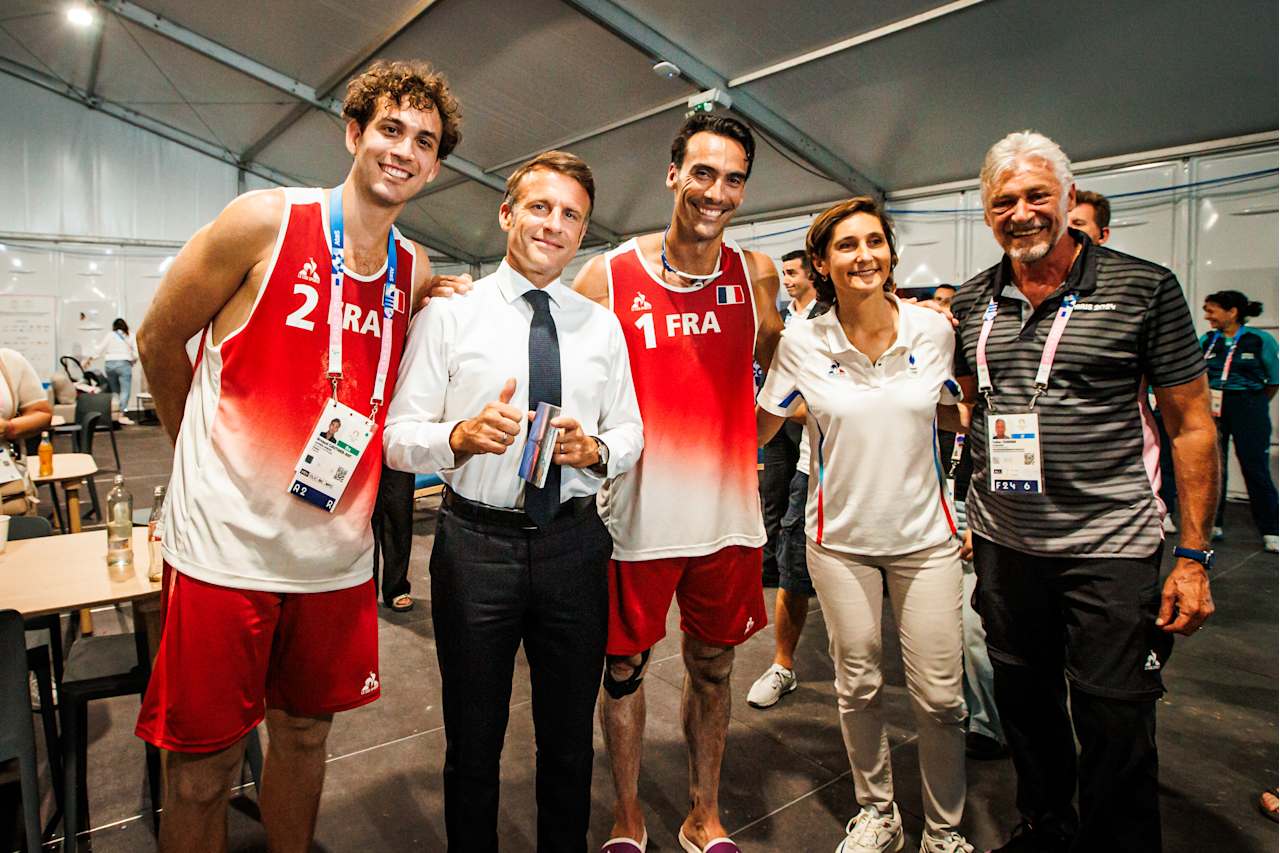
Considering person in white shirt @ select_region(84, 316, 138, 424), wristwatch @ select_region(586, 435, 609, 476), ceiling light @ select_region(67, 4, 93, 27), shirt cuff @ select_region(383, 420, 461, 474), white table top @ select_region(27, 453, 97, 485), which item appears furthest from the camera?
person in white shirt @ select_region(84, 316, 138, 424)

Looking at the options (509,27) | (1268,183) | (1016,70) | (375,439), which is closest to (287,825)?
(375,439)

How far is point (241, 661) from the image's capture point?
4.94 ft

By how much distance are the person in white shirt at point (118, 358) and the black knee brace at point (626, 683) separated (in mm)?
14866

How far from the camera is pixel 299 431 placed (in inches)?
60.2

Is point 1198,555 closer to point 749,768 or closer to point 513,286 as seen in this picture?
point 749,768

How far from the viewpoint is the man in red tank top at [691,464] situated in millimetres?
1931

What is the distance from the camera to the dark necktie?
1.55 m

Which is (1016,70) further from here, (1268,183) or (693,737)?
(693,737)

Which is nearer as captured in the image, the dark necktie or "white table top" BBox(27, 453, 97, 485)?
the dark necktie

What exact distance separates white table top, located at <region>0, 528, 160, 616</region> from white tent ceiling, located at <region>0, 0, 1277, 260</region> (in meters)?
6.07

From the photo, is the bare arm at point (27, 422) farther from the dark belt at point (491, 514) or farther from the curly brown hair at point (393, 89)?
the dark belt at point (491, 514)

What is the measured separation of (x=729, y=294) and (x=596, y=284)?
1.24 ft

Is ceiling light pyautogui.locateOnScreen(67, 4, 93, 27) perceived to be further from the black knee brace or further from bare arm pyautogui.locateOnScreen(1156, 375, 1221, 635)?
bare arm pyautogui.locateOnScreen(1156, 375, 1221, 635)

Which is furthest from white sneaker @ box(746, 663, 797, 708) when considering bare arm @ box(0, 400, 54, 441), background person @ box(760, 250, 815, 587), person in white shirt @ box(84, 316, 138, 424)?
person in white shirt @ box(84, 316, 138, 424)
